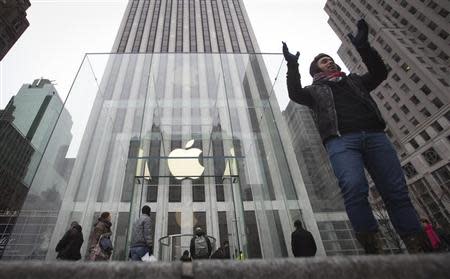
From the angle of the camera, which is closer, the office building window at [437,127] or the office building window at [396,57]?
the office building window at [437,127]

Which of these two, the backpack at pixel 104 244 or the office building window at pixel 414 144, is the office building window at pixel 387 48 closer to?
the office building window at pixel 414 144

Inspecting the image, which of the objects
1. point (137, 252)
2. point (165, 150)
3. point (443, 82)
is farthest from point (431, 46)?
point (137, 252)

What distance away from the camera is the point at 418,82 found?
114 ft

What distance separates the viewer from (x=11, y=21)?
3412cm

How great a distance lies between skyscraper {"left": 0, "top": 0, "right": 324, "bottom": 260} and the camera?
5.97 metres

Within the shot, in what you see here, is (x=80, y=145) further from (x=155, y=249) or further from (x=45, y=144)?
(x=155, y=249)

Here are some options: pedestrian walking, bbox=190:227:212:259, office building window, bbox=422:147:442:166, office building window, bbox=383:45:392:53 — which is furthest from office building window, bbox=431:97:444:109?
pedestrian walking, bbox=190:227:212:259

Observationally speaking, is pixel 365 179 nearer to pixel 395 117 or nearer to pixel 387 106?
pixel 395 117

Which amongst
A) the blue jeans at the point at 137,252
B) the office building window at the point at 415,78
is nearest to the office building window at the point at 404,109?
the office building window at the point at 415,78

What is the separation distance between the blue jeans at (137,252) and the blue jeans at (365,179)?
12.7 ft

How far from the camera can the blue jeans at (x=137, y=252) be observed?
14.4 feet

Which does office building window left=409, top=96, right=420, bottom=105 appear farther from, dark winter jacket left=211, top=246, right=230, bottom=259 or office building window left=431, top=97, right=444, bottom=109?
dark winter jacket left=211, top=246, right=230, bottom=259

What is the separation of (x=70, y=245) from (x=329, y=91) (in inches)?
195

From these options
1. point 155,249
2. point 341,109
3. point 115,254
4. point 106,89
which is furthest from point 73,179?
point 341,109
